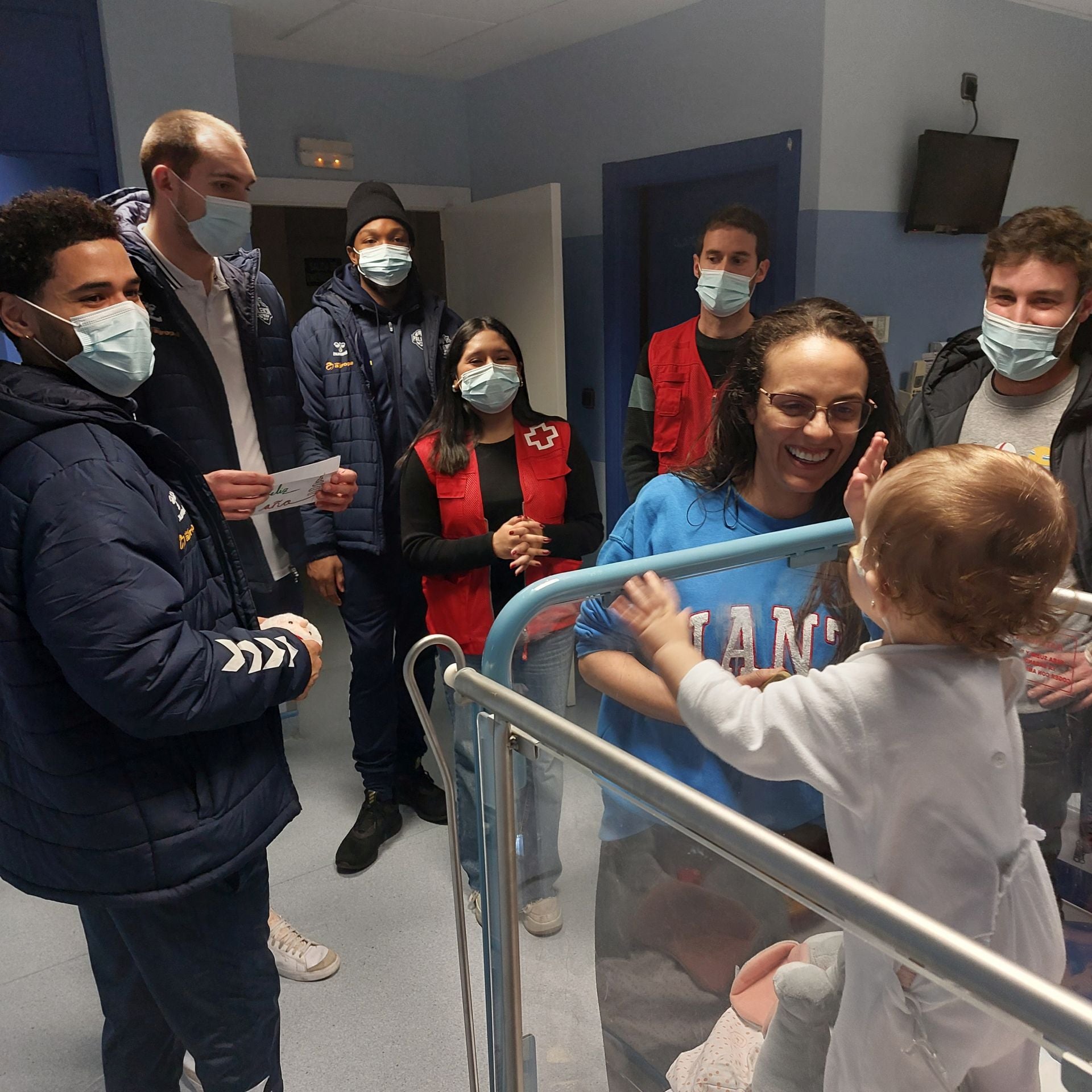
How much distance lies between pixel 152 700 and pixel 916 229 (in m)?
2.90

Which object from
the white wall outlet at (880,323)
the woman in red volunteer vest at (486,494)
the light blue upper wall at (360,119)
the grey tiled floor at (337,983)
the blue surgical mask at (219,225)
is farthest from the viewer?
the light blue upper wall at (360,119)

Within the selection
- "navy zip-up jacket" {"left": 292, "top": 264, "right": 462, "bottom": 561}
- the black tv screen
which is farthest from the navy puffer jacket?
the black tv screen

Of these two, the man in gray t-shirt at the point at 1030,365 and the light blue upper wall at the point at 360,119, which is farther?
the light blue upper wall at the point at 360,119

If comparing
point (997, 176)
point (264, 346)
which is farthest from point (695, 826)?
point (997, 176)

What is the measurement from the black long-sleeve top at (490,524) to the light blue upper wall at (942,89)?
145 centimetres

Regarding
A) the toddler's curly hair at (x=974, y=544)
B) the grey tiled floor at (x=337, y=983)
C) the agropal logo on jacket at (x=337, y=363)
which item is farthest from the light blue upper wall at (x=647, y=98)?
the toddler's curly hair at (x=974, y=544)

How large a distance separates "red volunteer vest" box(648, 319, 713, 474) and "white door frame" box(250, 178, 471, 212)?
5.80ft

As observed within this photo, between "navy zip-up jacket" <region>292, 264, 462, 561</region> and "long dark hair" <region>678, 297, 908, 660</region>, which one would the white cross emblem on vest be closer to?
"navy zip-up jacket" <region>292, 264, 462, 561</region>

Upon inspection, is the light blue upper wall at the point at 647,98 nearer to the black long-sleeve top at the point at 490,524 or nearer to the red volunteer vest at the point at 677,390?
the red volunteer vest at the point at 677,390

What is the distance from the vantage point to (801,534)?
1037mm

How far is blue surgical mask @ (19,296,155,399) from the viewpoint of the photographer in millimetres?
1251

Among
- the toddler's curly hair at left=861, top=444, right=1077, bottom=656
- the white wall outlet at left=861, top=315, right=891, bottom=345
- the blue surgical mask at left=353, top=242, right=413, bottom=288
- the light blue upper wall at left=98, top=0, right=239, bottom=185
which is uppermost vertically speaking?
the light blue upper wall at left=98, top=0, right=239, bottom=185

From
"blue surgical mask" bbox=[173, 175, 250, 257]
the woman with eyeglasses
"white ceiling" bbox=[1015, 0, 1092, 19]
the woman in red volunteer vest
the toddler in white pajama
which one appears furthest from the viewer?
"white ceiling" bbox=[1015, 0, 1092, 19]

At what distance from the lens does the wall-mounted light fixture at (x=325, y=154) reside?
3617 millimetres
